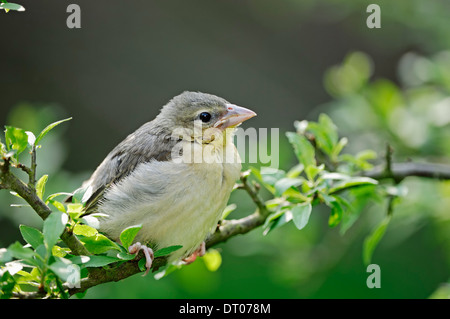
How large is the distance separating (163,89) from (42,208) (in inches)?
254

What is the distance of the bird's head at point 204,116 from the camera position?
10.9 ft

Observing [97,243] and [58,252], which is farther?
[97,243]

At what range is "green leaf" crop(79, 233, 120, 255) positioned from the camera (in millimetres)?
2279

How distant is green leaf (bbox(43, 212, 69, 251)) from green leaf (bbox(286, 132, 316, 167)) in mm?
1426

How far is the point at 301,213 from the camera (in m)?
2.62

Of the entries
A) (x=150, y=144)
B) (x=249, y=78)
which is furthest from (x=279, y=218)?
(x=249, y=78)

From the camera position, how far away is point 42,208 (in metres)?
Answer: 2.14

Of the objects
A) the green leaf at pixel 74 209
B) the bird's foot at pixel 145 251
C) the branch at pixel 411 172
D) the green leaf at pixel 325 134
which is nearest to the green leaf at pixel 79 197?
the green leaf at pixel 74 209

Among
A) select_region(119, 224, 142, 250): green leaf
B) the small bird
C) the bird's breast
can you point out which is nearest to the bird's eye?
the small bird

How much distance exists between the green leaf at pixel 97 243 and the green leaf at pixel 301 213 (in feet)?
2.67

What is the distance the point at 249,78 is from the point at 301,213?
6144mm

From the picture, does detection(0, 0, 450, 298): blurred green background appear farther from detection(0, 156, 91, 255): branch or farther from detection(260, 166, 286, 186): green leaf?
detection(0, 156, 91, 255): branch

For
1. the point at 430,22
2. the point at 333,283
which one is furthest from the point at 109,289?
the point at 430,22

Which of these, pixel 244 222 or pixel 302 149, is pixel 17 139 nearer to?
pixel 244 222
